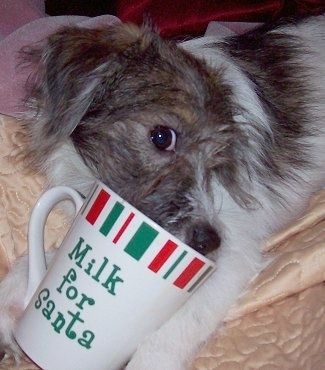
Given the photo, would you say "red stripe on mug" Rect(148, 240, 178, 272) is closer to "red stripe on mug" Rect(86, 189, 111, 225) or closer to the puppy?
"red stripe on mug" Rect(86, 189, 111, 225)

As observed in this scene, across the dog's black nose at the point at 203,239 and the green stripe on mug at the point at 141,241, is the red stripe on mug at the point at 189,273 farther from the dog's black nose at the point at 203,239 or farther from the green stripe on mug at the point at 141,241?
the dog's black nose at the point at 203,239

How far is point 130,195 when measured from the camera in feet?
4.43

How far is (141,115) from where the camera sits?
1.39m

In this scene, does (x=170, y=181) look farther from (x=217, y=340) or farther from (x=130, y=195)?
(x=217, y=340)

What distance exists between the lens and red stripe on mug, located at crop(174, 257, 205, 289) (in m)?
1.04

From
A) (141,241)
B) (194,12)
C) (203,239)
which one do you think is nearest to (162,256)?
(141,241)

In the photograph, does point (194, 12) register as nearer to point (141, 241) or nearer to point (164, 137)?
point (164, 137)

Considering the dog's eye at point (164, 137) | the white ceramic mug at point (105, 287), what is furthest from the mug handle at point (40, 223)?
the dog's eye at point (164, 137)

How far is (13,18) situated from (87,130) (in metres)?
0.61

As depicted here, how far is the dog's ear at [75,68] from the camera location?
1.40m

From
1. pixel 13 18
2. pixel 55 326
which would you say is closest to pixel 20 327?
pixel 55 326

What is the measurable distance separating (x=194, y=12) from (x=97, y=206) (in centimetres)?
98

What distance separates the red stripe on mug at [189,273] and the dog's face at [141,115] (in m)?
0.27

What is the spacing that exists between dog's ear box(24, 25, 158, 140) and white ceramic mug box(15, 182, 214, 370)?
0.92 feet
